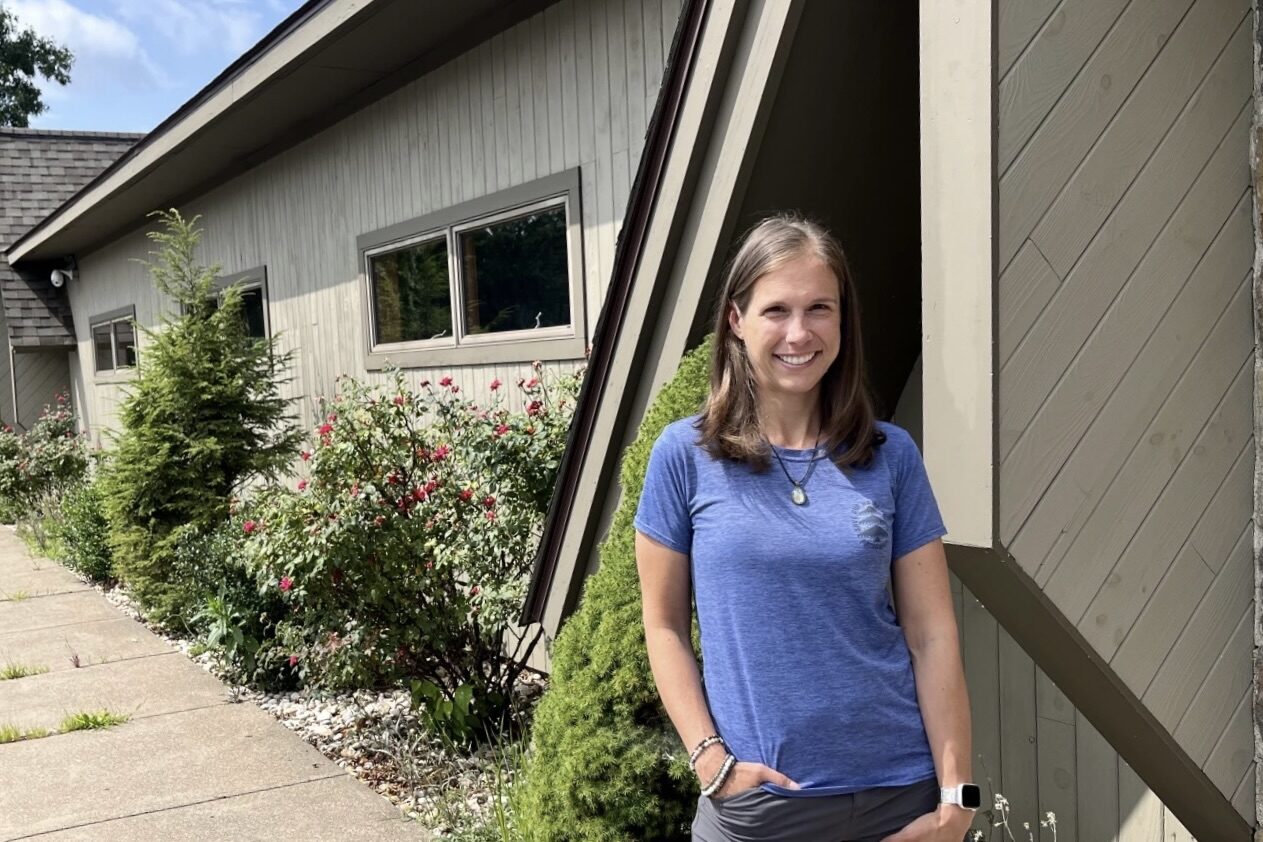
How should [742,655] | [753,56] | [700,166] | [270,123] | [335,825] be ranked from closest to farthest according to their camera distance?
[742,655]
[753,56]
[700,166]
[335,825]
[270,123]

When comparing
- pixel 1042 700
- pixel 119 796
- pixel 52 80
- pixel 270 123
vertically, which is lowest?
pixel 119 796

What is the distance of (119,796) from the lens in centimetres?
459

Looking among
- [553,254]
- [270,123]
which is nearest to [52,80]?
[270,123]

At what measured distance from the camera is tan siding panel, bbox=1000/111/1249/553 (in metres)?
2.23

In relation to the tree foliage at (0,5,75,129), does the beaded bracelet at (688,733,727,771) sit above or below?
below

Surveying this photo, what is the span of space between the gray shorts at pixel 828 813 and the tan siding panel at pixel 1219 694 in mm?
1114

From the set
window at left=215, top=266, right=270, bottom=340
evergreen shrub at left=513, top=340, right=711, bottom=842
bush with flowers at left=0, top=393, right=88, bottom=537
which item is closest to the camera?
evergreen shrub at left=513, top=340, right=711, bottom=842

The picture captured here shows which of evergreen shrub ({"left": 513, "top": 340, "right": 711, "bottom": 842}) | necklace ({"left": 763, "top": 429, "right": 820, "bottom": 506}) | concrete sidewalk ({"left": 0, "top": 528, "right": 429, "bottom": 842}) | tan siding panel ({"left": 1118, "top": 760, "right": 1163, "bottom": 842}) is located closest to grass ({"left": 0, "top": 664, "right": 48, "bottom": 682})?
concrete sidewalk ({"left": 0, "top": 528, "right": 429, "bottom": 842})

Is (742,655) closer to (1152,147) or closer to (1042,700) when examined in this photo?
(1152,147)

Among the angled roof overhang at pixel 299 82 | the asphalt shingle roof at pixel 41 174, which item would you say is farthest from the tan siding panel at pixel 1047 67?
the asphalt shingle roof at pixel 41 174

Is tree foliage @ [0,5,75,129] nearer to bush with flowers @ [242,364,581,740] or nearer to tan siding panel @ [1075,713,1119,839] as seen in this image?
bush with flowers @ [242,364,581,740]

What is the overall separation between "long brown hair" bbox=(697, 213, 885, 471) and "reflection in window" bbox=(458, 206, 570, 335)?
13.1 ft

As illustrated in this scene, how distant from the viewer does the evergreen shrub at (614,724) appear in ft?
8.99

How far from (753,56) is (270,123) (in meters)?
6.85
